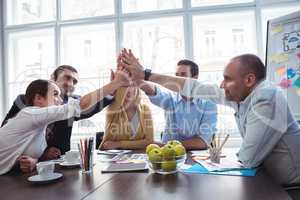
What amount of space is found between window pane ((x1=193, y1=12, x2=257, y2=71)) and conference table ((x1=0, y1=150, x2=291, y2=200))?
8.69 feet

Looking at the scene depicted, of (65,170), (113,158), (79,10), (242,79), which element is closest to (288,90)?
(242,79)

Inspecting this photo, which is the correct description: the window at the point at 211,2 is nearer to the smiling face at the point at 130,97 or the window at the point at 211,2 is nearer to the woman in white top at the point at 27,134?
the smiling face at the point at 130,97

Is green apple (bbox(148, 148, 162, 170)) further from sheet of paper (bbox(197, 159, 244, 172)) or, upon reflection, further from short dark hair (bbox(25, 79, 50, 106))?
short dark hair (bbox(25, 79, 50, 106))

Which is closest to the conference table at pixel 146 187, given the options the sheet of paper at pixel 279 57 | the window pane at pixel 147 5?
the sheet of paper at pixel 279 57

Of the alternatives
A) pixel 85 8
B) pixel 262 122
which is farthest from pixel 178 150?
pixel 85 8

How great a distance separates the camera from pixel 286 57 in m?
2.83

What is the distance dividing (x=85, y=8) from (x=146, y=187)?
3.59m

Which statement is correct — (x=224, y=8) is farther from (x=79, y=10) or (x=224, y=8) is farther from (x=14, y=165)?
(x=14, y=165)

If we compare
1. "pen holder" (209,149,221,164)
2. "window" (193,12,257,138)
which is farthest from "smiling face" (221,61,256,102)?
"window" (193,12,257,138)

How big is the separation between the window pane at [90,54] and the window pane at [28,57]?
267mm

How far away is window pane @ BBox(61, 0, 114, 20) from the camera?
4086 millimetres

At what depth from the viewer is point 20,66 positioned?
14.8 ft

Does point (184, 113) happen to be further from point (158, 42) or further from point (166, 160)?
point (158, 42)

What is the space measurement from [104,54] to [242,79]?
2857 mm
